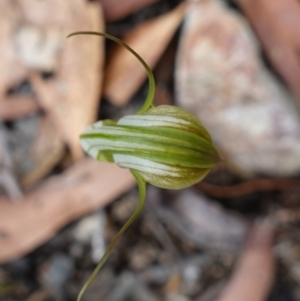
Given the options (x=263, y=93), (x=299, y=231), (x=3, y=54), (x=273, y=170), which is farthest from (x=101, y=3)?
(x=299, y=231)

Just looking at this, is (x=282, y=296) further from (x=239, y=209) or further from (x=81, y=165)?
(x=81, y=165)

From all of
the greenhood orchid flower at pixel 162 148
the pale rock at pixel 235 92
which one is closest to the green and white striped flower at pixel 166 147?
the greenhood orchid flower at pixel 162 148

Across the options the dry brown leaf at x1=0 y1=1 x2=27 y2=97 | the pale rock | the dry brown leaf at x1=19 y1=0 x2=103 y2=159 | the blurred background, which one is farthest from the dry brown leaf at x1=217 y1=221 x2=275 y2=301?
the dry brown leaf at x1=0 y1=1 x2=27 y2=97

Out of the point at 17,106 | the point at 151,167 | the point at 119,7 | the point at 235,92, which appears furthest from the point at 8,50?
the point at 151,167

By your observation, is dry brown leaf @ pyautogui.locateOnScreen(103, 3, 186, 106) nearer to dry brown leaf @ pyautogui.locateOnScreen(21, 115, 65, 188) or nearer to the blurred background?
the blurred background

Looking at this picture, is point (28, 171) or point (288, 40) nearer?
point (288, 40)

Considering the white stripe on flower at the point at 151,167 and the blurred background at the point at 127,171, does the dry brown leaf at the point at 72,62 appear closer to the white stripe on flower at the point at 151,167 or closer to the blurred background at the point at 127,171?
the blurred background at the point at 127,171

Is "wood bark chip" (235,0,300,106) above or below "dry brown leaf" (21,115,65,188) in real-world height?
above
